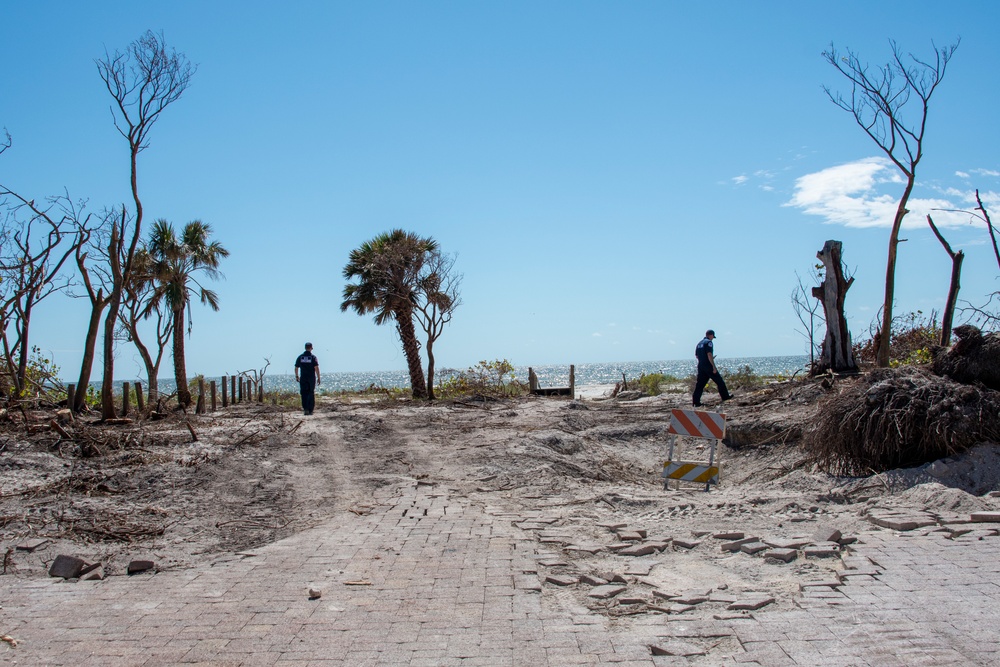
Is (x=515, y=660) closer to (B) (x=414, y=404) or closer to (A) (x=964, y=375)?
(A) (x=964, y=375)

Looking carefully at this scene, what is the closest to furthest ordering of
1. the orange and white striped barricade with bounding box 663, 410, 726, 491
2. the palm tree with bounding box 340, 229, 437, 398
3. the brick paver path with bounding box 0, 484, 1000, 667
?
the brick paver path with bounding box 0, 484, 1000, 667 → the orange and white striped barricade with bounding box 663, 410, 726, 491 → the palm tree with bounding box 340, 229, 437, 398

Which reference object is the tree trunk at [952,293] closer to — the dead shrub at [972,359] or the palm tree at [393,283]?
the dead shrub at [972,359]

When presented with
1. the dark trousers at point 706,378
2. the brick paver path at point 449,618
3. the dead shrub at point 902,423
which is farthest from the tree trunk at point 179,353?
the dead shrub at point 902,423

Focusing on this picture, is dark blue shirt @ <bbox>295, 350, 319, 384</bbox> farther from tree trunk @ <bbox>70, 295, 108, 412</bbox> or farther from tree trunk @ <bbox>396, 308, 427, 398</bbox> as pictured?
tree trunk @ <bbox>396, 308, 427, 398</bbox>

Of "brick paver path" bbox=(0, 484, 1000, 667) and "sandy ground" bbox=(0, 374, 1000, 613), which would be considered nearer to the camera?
"brick paver path" bbox=(0, 484, 1000, 667)

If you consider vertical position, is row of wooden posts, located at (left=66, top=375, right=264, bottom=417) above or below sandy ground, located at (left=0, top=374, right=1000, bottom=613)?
above

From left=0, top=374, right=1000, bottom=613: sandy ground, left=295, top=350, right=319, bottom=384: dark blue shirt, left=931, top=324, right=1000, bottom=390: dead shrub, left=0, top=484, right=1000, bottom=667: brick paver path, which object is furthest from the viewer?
left=295, top=350, right=319, bottom=384: dark blue shirt

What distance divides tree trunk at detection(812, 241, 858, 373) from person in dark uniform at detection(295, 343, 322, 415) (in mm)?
11616

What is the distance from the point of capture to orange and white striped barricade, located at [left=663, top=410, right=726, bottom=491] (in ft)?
34.7

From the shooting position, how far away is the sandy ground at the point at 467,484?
736 centimetres

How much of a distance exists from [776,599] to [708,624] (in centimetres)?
69

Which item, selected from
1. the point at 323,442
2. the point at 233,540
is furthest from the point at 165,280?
the point at 233,540

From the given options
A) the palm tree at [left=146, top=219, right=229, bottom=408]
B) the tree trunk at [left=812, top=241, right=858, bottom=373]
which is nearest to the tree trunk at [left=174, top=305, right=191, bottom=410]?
the palm tree at [left=146, top=219, right=229, bottom=408]

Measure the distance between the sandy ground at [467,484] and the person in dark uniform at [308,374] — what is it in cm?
240
